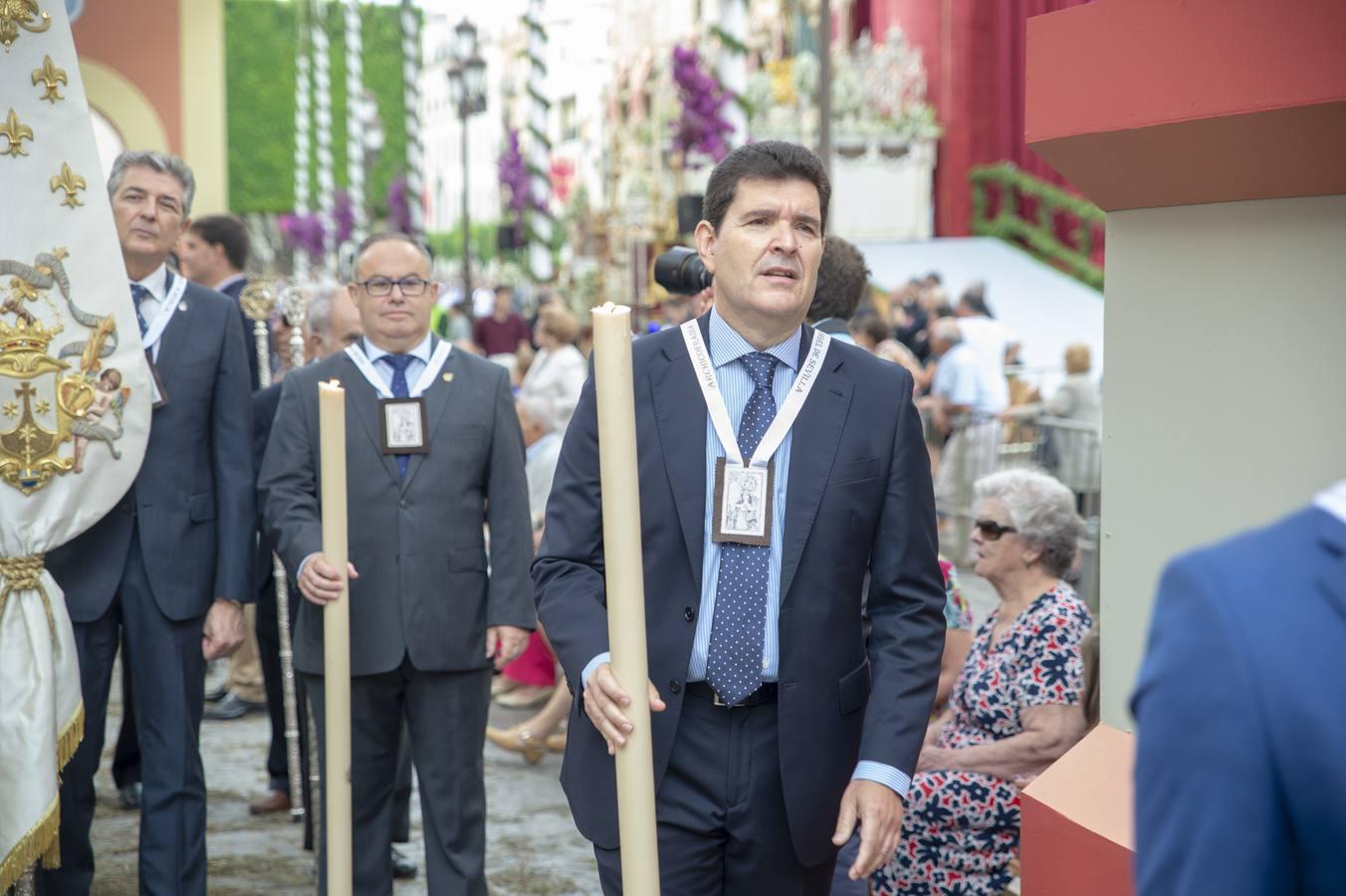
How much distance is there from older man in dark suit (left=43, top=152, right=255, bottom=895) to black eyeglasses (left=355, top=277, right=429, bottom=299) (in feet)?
1.40

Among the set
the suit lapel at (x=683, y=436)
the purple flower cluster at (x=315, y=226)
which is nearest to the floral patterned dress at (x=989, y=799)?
the suit lapel at (x=683, y=436)

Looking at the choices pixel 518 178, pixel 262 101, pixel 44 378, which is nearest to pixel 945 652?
pixel 44 378

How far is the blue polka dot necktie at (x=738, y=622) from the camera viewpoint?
8.23 ft

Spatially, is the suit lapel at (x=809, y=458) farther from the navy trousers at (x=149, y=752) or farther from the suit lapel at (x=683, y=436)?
the navy trousers at (x=149, y=752)

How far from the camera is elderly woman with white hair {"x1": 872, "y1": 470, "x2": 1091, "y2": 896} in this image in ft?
12.5

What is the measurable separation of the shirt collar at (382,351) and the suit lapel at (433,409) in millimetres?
86

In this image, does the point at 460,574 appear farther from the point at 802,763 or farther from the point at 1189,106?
the point at 1189,106

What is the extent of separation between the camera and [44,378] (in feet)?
12.1

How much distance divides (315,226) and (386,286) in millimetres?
34530

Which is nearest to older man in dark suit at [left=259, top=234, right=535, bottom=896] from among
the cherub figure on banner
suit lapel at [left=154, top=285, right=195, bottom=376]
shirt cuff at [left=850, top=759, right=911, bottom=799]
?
suit lapel at [left=154, top=285, right=195, bottom=376]

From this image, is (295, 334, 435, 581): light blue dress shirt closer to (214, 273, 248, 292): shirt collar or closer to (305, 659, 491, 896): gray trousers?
(305, 659, 491, 896): gray trousers

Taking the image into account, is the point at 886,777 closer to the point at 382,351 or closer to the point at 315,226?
the point at 382,351

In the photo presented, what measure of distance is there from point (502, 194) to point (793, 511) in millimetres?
27873

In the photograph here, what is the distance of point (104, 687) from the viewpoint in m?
4.07
